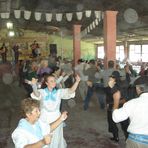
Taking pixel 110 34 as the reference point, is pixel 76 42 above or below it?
below

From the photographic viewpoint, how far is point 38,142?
2617 mm

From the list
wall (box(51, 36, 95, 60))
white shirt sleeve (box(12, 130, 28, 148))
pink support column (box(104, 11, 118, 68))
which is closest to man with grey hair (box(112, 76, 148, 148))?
white shirt sleeve (box(12, 130, 28, 148))

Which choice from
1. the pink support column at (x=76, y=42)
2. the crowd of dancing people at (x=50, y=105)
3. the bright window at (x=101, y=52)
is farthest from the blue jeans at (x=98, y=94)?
the bright window at (x=101, y=52)

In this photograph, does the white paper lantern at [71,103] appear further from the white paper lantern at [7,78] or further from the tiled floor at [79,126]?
the white paper lantern at [7,78]

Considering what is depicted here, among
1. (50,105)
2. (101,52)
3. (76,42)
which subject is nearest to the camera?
(50,105)

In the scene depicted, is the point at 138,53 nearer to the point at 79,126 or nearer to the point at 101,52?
the point at 101,52

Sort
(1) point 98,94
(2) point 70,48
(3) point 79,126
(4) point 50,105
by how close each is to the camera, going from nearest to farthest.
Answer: (4) point 50,105 → (3) point 79,126 → (1) point 98,94 → (2) point 70,48

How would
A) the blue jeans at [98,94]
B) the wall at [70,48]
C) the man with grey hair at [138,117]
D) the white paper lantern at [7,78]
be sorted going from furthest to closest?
the wall at [70,48]
the white paper lantern at [7,78]
the blue jeans at [98,94]
the man with grey hair at [138,117]

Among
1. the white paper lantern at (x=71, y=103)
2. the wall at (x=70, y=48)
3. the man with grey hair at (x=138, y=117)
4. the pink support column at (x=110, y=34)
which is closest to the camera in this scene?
the man with grey hair at (x=138, y=117)

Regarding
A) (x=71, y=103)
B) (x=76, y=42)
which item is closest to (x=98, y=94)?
(x=71, y=103)

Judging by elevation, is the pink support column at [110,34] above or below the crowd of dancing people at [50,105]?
above

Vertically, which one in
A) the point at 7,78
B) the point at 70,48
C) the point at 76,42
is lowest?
the point at 7,78

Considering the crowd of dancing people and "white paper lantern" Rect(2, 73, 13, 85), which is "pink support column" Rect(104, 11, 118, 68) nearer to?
the crowd of dancing people

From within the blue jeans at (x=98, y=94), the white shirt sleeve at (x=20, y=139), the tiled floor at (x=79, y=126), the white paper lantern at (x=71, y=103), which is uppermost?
the white shirt sleeve at (x=20, y=139)
